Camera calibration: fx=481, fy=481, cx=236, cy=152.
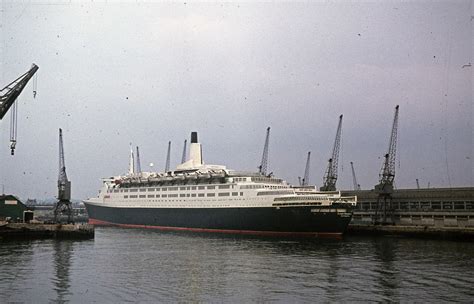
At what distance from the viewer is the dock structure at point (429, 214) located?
54228 millimetres

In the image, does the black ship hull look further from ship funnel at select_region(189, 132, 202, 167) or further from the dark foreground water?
ship funnel at select_region(189, 132, 202, 167)

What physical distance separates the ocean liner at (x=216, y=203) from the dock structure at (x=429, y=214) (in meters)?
8.49

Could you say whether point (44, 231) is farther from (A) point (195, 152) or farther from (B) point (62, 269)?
(A) point (195, 152)

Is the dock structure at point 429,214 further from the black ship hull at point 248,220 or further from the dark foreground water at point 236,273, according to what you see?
the dark foreground water at point 236,273

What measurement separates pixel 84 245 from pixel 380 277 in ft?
93.4

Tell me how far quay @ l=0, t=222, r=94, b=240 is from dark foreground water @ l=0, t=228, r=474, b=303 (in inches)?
317

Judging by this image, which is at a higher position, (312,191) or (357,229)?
(312,191)

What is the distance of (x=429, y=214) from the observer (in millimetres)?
60062

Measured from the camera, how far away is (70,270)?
94.1ft

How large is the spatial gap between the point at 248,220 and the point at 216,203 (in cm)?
655

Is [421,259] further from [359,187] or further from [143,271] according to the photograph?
[359,187]

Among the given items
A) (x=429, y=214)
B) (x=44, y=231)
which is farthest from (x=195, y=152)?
(x=429, y=214)

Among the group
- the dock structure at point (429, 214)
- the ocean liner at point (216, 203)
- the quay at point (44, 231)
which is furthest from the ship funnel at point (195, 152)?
the quay at point (44, 231)

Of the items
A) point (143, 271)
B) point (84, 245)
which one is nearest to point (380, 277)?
point (143, 271)
